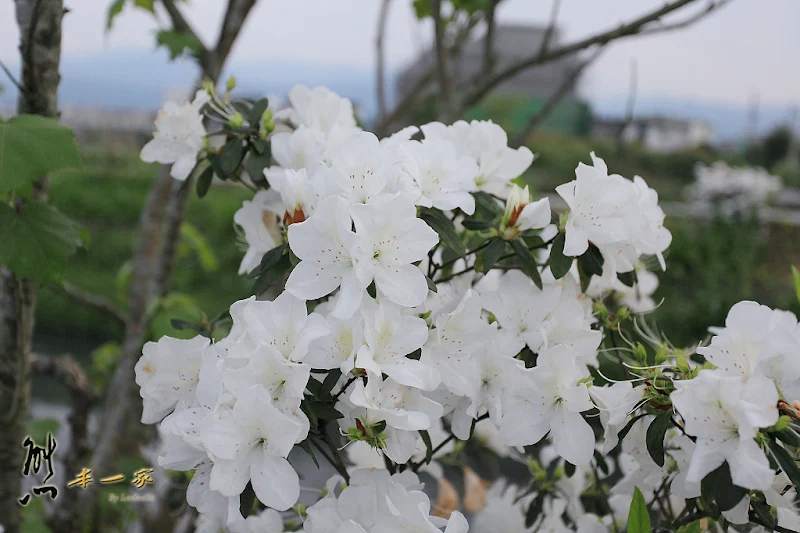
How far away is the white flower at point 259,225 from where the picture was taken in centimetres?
85

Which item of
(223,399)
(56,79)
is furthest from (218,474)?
(56,79)

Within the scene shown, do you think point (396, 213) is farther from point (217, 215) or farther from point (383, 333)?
point (217, 215)

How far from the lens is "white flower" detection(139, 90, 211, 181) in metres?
0.91

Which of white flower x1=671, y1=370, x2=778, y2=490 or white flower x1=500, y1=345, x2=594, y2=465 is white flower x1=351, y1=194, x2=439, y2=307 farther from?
white flower x1=671, y1=370, x2=778, y2=490

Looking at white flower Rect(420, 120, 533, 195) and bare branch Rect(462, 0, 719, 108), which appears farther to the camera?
bare branch Rect(462, 0, 719, 108)

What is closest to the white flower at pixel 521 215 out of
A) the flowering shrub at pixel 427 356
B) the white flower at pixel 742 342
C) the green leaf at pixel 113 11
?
the flowering shrub at pixel 427 356

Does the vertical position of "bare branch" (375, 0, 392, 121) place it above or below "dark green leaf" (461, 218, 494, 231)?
below

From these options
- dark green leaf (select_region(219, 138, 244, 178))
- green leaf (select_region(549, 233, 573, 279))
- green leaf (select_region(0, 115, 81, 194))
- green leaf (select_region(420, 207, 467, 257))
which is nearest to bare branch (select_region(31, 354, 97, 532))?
green leaf (select_region(0, 115, 81, 194))

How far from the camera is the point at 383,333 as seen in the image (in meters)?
0.66

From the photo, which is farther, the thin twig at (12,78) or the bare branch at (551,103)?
the bare branch at (551,103)

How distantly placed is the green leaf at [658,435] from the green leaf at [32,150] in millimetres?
756

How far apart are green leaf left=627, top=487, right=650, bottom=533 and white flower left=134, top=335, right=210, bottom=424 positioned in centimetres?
46

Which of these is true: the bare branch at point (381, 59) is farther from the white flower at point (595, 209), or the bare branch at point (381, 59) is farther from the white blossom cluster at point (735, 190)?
the white blossom cluster at point (735, 190)

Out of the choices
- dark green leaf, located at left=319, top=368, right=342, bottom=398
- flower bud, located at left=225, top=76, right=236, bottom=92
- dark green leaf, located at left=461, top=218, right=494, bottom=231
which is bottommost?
dark green leaf, located at left=319, top=368, right=342, bottom=398
